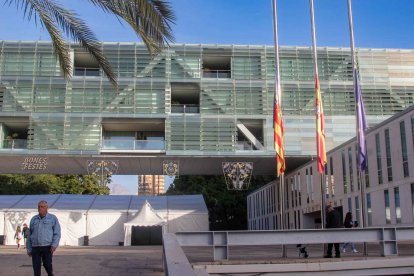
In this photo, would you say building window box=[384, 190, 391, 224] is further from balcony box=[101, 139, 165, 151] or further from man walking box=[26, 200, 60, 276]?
man walking box=[26, 200, 60, 276]

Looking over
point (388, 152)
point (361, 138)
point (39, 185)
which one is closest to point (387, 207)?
point (388, 152)

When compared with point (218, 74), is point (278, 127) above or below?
below

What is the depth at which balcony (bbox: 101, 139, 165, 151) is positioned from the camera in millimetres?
43125

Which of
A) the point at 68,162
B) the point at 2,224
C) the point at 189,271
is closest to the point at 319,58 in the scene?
the point at 68,162

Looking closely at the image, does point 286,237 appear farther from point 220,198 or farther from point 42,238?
point 220,198

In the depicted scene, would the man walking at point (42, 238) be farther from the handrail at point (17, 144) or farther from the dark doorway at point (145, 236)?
the handrail at point (17, 144)

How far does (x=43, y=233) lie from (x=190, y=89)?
36317 millimetres

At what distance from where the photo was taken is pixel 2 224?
4059cm

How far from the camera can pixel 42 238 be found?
31.4ft

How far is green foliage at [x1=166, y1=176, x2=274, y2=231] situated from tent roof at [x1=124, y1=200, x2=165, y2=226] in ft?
122

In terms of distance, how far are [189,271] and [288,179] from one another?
163 feet

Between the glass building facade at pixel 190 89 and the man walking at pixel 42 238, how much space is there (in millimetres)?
33217

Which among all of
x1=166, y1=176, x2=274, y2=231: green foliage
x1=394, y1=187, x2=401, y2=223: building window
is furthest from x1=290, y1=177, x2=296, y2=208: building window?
x1=166, y1=176, x2=274, y2=231: green foliage

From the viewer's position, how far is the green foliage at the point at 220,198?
3027 inches
